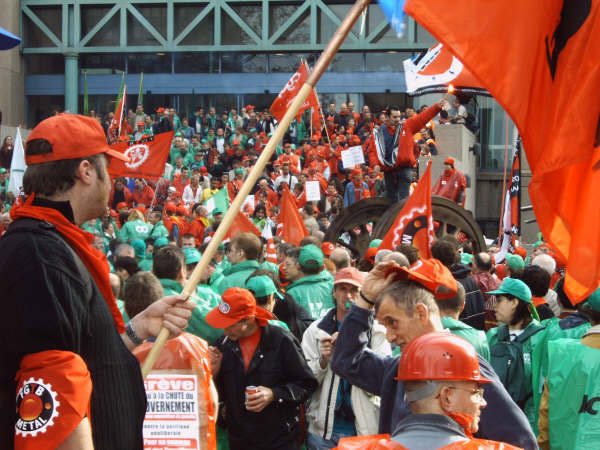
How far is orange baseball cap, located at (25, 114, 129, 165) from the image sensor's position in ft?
10.3

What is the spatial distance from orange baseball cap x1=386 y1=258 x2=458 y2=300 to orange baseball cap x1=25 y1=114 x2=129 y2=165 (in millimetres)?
1260

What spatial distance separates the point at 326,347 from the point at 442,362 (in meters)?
3.05

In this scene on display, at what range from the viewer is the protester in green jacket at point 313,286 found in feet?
25.6

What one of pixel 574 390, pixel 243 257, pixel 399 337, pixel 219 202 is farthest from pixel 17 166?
pixel 399 337

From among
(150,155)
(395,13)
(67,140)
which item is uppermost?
(395,13)

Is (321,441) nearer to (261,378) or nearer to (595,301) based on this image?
(261,378)

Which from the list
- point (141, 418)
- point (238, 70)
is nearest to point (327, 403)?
point (141, 418)

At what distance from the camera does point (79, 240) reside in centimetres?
310

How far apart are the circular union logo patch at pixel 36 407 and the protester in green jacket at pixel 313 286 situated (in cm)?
496

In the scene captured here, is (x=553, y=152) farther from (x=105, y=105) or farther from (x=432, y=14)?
(x=105, y=105)

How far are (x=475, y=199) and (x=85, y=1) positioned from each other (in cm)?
2303

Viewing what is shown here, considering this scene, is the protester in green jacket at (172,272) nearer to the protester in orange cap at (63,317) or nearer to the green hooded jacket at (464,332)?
the green hooded jacket at (464,332)

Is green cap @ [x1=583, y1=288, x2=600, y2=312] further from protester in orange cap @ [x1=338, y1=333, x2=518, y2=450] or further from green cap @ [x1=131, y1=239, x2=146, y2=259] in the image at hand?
green cap @ [x1=131, y1=239, x2=146, y2=259]

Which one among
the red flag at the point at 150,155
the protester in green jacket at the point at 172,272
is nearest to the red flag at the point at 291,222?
the red flag at the point at 150,155
